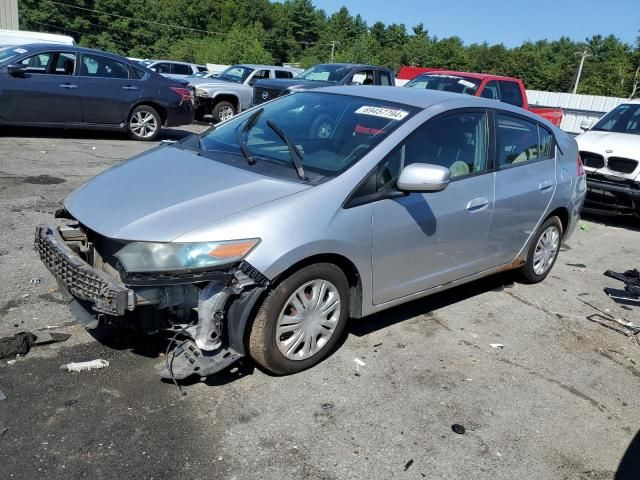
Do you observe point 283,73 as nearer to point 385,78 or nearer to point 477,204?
point 385,78

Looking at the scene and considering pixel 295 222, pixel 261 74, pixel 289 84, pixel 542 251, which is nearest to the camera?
pixel 295 222

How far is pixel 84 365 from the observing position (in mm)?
3488

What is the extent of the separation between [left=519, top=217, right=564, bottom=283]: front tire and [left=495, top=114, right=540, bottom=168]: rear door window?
0.71m

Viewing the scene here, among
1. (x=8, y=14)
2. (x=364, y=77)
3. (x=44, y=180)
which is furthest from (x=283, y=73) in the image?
(x=8, y=14)

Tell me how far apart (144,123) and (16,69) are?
2.50 metres

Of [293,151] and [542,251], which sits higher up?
[293,151]

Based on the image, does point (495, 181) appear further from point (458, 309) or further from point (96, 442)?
point (96, 442)

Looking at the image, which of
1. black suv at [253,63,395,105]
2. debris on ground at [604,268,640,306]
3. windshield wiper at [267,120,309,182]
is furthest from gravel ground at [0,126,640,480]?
black suv at [253,63,395,105]

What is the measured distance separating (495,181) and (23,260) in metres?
3.93

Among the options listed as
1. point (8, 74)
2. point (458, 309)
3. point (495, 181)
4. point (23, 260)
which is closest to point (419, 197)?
point (495, 181)

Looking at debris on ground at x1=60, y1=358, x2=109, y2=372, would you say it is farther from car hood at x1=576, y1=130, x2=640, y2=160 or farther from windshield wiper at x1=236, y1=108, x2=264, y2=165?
car hood at x1=576, y1=130, x2=640, y2=160

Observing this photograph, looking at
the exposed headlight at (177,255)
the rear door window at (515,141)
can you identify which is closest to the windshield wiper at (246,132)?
the exposed headlight at (177,255)

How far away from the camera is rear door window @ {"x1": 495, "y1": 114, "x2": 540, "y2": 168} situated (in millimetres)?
4766

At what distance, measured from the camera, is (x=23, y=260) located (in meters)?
4.92
